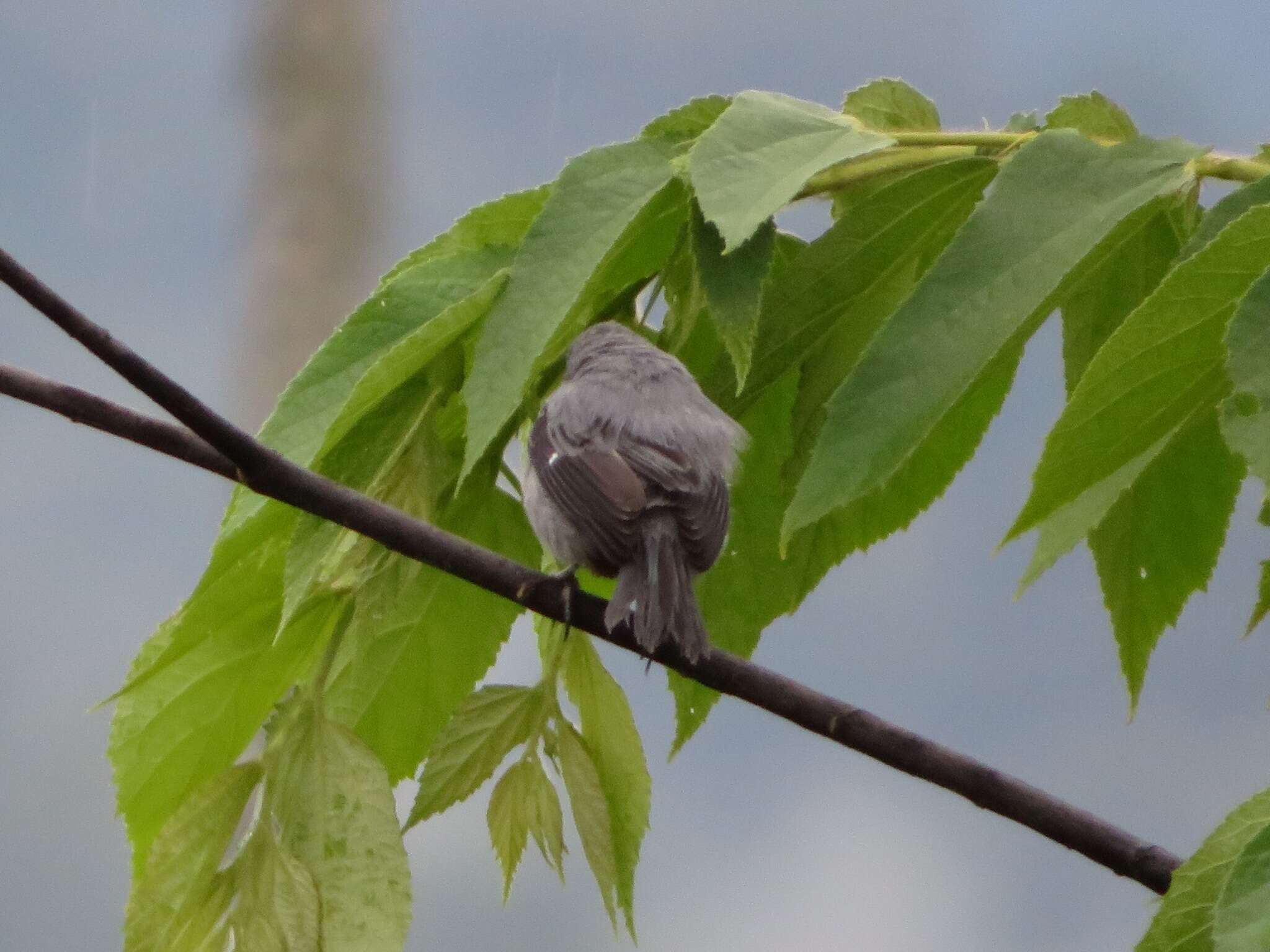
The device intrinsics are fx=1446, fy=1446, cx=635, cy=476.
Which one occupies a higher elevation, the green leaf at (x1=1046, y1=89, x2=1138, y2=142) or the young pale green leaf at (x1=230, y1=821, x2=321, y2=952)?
the green leaf at (x1=1046, y1=89, x2=1138, y2=142)

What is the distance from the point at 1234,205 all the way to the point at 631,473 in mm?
691

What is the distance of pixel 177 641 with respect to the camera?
827 millimetres

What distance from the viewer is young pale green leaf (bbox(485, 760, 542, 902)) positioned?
79 centimetres

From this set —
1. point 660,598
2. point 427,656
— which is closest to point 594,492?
point 660,598

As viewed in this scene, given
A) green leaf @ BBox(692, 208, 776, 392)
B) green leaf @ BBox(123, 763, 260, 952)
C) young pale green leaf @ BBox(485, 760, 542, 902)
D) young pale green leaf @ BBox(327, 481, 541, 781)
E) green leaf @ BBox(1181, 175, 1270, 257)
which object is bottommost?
green leaf @ BBox(123, 763, 260, 952)

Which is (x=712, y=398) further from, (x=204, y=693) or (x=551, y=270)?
(x=204, y=693)

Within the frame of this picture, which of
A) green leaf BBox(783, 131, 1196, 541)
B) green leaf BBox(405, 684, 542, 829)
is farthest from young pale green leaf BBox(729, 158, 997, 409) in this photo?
green leaf BBox(405, 684, 542, 829)

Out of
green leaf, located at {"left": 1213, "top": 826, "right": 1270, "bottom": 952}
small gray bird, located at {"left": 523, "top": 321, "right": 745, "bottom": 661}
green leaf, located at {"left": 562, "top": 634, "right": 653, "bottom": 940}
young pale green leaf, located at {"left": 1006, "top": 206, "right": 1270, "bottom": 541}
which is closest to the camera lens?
green leaf, located at {"left": 1213, "top": 826, "right": 1270, "bottom": 952}

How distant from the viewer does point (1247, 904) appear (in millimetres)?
Result: 491

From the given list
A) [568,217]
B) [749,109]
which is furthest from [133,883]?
[749,109]

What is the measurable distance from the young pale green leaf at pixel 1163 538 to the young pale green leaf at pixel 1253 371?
28cm

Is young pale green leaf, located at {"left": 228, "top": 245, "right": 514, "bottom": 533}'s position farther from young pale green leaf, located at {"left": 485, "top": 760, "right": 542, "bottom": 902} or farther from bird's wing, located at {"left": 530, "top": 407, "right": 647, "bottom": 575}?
bird's wing, located at {"left": 530, "top": 407, "right": 647, "bottom": 575}

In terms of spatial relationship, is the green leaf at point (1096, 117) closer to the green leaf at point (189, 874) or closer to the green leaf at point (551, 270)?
the green leaf at point (551, 270)

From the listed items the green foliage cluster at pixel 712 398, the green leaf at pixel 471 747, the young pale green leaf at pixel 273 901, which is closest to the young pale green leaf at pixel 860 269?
the green foliage cluster at pixel 712 398
